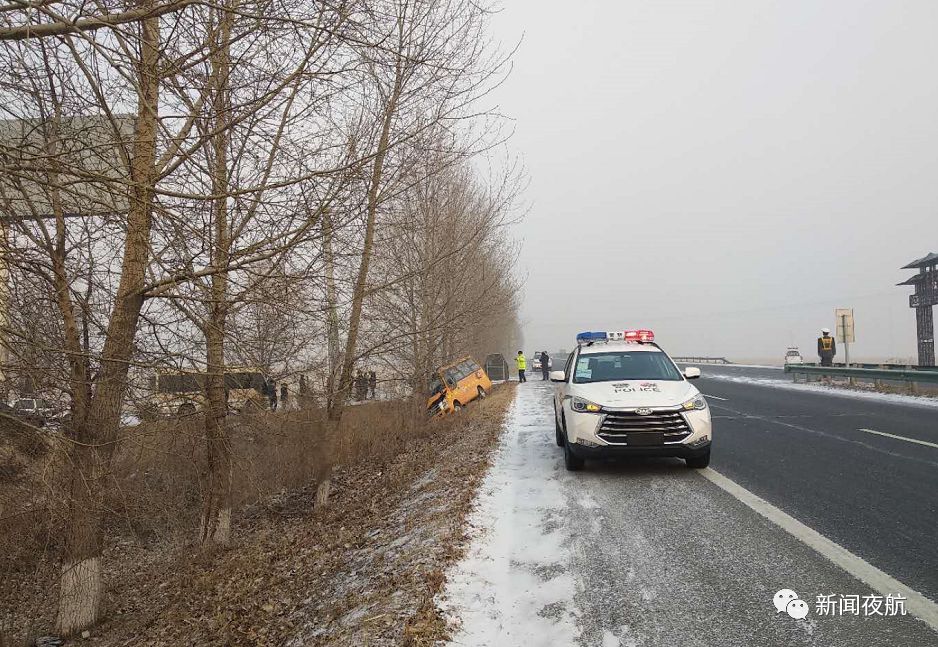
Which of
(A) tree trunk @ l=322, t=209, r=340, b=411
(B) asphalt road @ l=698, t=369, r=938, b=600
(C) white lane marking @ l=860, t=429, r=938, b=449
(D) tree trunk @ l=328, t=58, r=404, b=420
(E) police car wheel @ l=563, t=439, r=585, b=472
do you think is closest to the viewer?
(B) asphalt road @ l=698, t=369, r=938, b=600

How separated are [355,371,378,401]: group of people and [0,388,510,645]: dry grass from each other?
2.66 ft

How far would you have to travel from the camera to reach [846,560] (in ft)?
14.5

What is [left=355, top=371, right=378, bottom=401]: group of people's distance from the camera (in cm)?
1050

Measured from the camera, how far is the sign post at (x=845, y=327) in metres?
23.8

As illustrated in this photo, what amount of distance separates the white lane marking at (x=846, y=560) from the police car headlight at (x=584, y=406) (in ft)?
5.71

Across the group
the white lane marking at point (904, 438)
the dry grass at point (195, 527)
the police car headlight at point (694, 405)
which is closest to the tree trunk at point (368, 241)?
the dry grass at point (195, 527)

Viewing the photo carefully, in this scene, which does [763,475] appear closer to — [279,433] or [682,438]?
[682,438]

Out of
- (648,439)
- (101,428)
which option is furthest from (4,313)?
(648,439)

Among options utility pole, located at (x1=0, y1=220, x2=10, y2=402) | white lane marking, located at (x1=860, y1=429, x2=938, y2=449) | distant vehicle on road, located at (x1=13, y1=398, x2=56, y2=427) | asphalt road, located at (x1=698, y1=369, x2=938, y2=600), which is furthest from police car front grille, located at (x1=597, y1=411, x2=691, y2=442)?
utility pole, located at (x1=0, y1=220, x2=10, y2=402)

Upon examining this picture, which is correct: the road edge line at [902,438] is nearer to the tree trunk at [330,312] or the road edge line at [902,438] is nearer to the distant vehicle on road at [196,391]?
the tree trunk at [330,312]

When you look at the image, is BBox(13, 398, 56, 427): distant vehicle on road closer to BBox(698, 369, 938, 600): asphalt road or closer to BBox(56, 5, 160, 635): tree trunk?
BBox(56, 5, 160, 635): tree trunk

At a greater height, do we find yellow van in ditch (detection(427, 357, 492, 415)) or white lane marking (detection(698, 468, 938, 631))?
yellow van in ditch (detection(427, 357, 492, 415))

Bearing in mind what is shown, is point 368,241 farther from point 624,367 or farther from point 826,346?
point 826,346

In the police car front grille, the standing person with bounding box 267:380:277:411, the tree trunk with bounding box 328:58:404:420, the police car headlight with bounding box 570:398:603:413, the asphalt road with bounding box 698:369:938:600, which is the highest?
the tree trunk with bounding box 328:58:404:420
